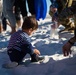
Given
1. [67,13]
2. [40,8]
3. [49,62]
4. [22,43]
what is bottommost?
[49,62]

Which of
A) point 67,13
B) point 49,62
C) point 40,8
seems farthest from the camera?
point 40,8

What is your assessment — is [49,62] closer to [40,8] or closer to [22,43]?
[22,43]

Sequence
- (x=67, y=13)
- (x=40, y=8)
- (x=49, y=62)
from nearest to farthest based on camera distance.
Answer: (x=49, y=62) → (x=67, y=13) → (x=40, y=8)

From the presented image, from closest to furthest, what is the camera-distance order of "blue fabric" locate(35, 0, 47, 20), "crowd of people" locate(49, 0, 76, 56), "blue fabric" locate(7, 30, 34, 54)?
"crowd of people" locate(49, 0, 76, 56) < "blue fabric" locate(7, 30, 34, 54) < "blue fabric" locate(35, 0, 47, 20)

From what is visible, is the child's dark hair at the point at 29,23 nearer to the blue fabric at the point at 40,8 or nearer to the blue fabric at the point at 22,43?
the blue fabric at the point at 22,43

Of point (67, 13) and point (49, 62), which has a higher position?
point (67, 13)

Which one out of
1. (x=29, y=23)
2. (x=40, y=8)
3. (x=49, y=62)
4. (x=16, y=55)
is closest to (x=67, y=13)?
(x=29, y=23)

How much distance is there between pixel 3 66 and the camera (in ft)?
10.7

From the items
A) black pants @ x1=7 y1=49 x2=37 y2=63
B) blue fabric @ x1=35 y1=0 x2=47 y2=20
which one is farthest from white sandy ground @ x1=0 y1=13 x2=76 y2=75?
blue fabric @ x1=35 y1=0 x2=47 y2=20

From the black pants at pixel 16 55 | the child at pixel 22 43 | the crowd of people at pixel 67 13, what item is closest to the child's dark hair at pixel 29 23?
the child at pixel 22 43

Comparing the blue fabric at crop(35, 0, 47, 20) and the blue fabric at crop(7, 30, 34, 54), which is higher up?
the blue fabric at crop(35, 0, 47, 20)

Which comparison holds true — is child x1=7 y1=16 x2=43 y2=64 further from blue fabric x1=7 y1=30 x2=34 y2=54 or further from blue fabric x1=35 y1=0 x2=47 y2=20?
blue fabric x1=35 y1=0 x2=47 y2=20

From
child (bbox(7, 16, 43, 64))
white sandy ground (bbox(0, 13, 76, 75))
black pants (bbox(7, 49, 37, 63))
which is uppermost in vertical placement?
child (bbox(7, 16, 43, 64))

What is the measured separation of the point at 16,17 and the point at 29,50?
1.96m
